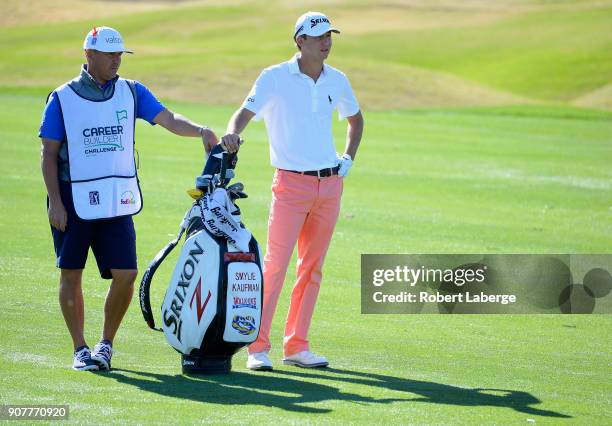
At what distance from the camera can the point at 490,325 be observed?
9.11 meters

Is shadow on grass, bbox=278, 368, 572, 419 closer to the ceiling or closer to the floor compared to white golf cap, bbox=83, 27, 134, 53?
closer to the floor

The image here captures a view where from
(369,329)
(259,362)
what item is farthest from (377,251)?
(259,362)

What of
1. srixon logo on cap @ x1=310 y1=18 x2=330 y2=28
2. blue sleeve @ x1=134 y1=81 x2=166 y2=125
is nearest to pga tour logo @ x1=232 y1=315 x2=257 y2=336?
blue sleeve @ x1=134 y1=81 x2=166 y2=125

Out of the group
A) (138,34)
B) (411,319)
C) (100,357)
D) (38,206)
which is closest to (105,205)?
(100,357)

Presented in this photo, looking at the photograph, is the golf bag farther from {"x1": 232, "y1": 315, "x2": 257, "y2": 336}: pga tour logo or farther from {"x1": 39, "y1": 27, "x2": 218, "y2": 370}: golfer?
{"x1": 39, "y1": 27, "x2": 218, "y2": 370}: golfer

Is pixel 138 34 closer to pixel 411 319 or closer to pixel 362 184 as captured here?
pixel 362 184

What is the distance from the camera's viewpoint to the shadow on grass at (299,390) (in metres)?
6.43

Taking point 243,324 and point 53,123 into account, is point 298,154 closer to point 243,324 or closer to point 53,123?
point 243,324

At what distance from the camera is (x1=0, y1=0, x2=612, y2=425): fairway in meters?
6.44

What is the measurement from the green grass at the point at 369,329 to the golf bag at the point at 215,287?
20 centimetres

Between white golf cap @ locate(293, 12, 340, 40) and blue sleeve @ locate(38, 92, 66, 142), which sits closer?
blue sleeve @ locate(38, 92, 66, 142)

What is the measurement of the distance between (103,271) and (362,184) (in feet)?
33.6

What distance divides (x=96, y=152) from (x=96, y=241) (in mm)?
575

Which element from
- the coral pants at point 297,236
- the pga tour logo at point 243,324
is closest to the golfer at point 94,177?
the coral pants at point 297,236
